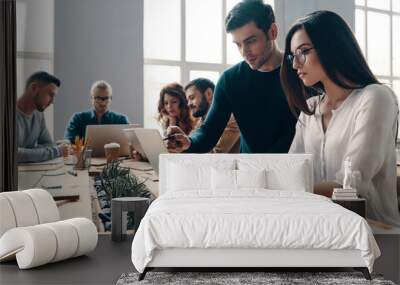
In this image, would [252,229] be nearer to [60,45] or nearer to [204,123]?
[204,123]

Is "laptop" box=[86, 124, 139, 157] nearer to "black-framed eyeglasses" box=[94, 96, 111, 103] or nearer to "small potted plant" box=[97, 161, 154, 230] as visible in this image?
"small potted plant" box=[97, 161, 154, 230]

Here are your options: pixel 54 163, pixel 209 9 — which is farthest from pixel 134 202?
pixel 209 9

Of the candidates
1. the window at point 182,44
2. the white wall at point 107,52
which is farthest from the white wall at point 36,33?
the window at point 182,44

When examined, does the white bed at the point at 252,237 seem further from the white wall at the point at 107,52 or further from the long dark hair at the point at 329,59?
the white wall at the point at 107,52

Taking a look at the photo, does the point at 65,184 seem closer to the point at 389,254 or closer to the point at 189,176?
the point at 189,176

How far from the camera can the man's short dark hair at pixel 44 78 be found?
6992mm

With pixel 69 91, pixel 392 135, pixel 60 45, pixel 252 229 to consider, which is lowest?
pixel 252 229

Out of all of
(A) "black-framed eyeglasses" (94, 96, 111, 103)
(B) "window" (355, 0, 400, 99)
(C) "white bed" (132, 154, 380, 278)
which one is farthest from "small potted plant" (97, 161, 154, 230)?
(B) "window" (355, 0, 400, 99)

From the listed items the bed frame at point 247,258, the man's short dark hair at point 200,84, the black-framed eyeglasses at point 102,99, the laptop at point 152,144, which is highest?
the man's short dark hair at point 200,84

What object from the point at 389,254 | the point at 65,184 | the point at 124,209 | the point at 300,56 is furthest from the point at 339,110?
the point at 65,184

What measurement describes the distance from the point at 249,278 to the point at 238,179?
1.70 meters

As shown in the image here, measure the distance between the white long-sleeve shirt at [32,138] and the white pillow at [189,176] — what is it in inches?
61.4

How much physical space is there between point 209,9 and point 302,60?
4.24ft

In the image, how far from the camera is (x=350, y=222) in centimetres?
452
